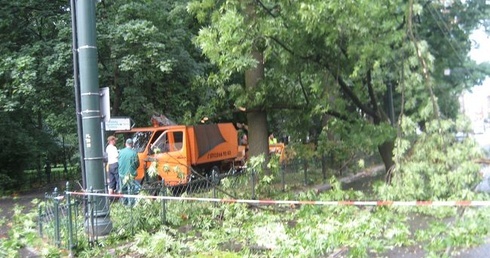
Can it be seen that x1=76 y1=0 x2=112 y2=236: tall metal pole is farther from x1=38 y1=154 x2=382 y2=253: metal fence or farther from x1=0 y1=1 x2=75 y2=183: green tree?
x1=0 y1=1 x2=75 y2=183: green tree

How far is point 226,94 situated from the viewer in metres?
13.3

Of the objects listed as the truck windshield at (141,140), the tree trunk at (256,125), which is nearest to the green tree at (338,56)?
the tree trunk at (256,125)

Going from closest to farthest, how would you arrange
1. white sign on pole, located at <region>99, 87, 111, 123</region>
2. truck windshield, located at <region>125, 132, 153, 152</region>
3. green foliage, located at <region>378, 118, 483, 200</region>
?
white sign on pole, located at <region>99, 87, 111, 123</region>
green foliage, located at <region>378, 118, 483, 200</region>
truck windshield, located at <region>125, 132, 153, 152</region>

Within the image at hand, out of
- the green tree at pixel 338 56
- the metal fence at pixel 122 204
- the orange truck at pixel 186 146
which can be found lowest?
the metal fence at pixel 122 204

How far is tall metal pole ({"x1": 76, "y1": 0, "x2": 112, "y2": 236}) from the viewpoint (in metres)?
7.76

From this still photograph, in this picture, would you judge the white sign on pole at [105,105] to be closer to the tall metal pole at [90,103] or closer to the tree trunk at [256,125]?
the tall metal pole at [90,103]

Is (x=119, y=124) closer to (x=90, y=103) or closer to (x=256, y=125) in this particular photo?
(x=90, y=103)

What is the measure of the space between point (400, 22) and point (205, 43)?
426cm

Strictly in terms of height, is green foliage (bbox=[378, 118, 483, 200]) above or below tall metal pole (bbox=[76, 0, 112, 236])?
below

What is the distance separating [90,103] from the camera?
7809 millimetres

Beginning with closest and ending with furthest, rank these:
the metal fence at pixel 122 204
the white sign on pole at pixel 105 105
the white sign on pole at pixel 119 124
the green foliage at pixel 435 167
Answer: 1. the metal fence at pixel 122 204
2. the white sign on pole at pixel 105 105
3. the green foliage at pixel 435 167
4. the white sign on pole at pixel 119 124

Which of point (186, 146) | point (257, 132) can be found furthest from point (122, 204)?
point (186, 146)

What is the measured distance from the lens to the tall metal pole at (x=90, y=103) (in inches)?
305

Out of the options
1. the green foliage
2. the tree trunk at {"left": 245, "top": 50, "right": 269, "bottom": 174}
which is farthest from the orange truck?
the green foliage
